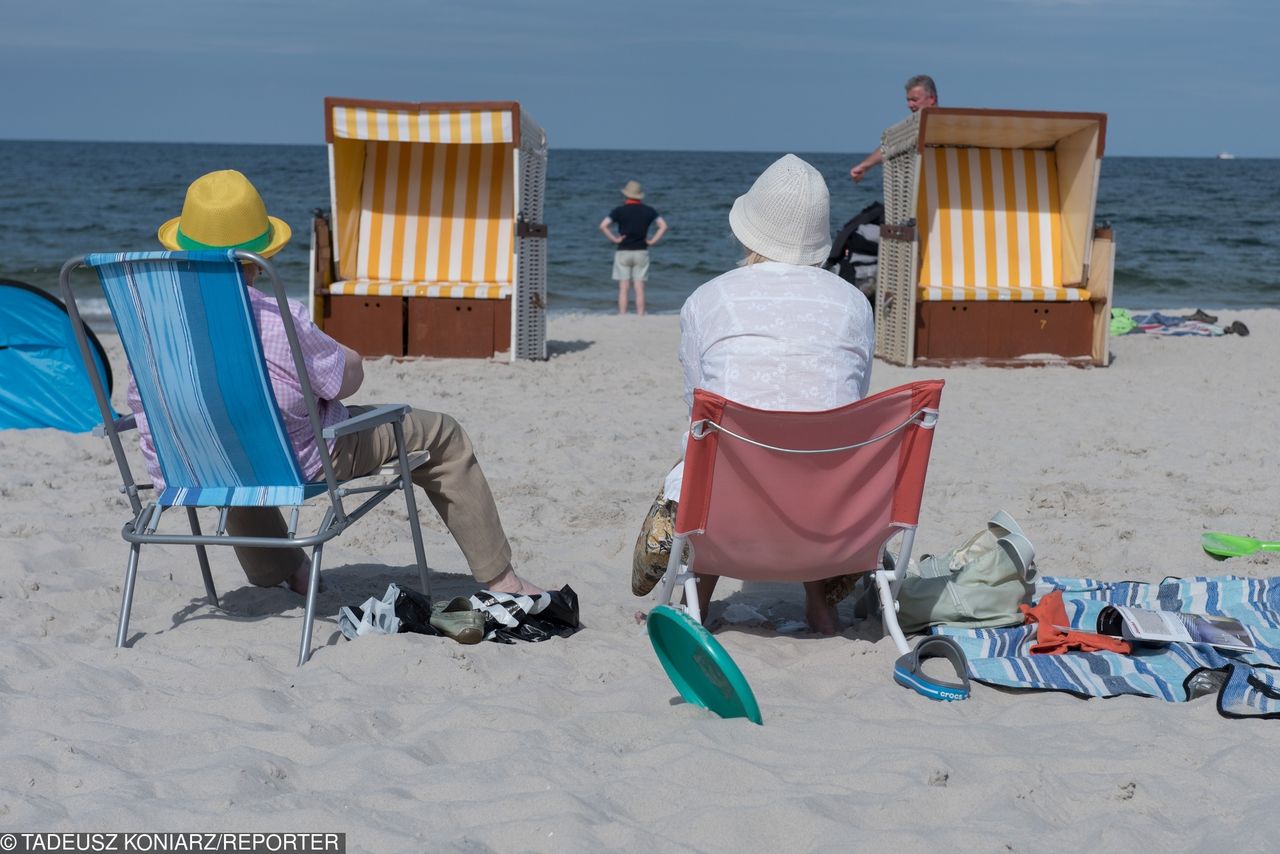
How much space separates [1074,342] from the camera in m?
8.27

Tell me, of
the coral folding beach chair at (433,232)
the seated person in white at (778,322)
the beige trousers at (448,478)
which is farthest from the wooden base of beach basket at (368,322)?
the seated person in white at (778,322)

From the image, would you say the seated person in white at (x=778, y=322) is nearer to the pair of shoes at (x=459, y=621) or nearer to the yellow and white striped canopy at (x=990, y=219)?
the pair of shoes at (x=459, y=621)

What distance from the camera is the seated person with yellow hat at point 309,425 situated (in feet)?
9.96

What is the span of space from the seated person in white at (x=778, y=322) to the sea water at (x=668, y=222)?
121mm

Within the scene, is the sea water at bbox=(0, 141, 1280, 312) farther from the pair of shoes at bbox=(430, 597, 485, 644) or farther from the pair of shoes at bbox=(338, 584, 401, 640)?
the pair of shoes at bbox=(338, 584, 401, 640)

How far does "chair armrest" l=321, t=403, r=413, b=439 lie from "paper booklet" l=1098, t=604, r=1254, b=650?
1.81 m

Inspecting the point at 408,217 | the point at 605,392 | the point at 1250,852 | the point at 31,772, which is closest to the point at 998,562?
the point at 1250,852

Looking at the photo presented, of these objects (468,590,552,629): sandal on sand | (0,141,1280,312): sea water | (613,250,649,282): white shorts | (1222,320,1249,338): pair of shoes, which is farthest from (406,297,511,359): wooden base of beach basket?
(1222,320,1249,338): pair of shoes

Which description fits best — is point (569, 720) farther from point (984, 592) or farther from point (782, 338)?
point (984, 592)

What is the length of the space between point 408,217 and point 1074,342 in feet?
14.5

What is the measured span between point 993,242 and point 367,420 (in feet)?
21.1

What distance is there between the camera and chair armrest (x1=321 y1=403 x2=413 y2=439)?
116 inches

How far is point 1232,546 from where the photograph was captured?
402cm

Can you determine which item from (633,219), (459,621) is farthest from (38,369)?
(633,219)
